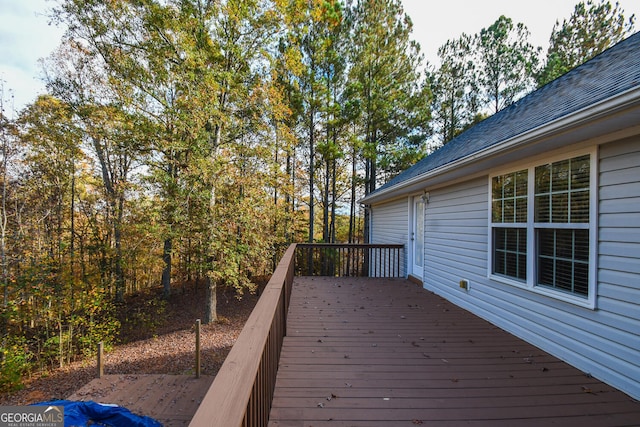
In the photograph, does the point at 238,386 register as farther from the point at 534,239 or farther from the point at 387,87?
the point at 387,87

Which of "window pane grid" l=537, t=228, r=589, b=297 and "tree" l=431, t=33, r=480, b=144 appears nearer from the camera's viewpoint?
"window pane grid" l=537, t=228, r=589, b=297

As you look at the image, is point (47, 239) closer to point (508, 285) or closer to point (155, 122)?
point (155, 122)

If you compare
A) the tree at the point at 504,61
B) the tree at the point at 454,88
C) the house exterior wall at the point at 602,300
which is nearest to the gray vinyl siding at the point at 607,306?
the house exterior wall at the point at 602,300

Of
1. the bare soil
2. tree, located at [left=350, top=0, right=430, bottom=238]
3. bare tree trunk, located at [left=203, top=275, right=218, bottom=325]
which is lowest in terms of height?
the bare soil

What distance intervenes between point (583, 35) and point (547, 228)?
14.2 meters

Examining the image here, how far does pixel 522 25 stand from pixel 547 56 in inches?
76.0

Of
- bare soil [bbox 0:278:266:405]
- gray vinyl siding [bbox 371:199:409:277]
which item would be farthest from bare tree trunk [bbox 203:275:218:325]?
gray vinyl siding [bbox 371:199:409:277]

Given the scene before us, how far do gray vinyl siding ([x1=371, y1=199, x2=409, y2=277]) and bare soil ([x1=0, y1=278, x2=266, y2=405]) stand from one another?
5775 mm

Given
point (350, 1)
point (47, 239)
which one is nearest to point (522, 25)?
point (350, 1)

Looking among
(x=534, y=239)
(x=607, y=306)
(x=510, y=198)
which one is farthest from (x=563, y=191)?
(x=607, y=306)

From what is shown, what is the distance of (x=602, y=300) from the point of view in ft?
7.98

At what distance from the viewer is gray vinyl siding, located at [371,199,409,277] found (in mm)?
7126

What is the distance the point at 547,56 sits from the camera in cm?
1234

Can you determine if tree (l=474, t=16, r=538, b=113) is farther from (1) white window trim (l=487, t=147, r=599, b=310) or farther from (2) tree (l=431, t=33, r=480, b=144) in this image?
(1) white window trim (l=487, t=147, r=599, b=310)
